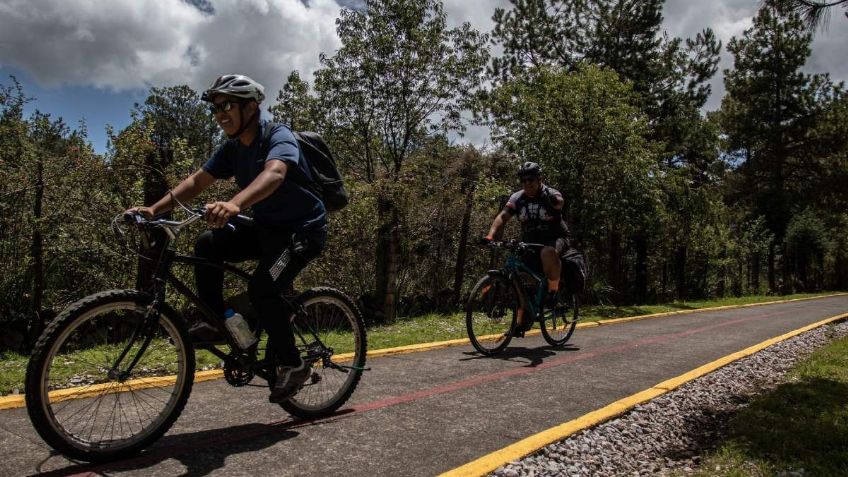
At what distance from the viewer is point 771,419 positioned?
4.57m

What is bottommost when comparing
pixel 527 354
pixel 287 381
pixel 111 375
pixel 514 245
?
pixel 527 354

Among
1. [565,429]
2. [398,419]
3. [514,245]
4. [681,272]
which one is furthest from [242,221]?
[681,272]

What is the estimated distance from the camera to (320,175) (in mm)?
3648

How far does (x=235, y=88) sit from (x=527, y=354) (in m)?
4.74

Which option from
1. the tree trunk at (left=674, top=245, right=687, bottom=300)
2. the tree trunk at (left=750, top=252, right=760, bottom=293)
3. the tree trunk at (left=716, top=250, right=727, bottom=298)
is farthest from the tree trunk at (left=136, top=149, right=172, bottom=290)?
the tree trunk at (left=750, top=252, right=760, bottom=293)

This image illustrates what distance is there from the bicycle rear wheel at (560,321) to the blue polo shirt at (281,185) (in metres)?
4.30

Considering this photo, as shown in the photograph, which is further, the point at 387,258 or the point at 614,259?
the point at 614,259

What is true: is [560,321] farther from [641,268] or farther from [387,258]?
[641,268]

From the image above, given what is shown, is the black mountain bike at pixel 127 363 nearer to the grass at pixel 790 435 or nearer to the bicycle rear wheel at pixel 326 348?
the bicycle rear wheel at pixel 326 348

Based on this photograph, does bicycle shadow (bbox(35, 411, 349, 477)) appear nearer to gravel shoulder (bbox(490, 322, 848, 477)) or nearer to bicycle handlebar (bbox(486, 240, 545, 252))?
gravel shoulder (bbox(490, 322, 848, 477))

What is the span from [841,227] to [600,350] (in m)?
48.4

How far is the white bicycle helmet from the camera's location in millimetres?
3291

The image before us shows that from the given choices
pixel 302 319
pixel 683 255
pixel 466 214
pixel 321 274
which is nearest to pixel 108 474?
pixel 302 319

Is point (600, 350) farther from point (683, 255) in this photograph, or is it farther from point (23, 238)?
point (683, 255)
